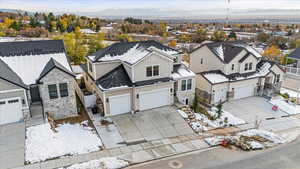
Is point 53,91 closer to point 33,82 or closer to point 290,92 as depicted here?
point 33,82

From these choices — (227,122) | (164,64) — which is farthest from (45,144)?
(227,122)

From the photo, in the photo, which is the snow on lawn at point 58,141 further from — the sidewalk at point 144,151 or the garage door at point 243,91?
the garage door at point 243,91

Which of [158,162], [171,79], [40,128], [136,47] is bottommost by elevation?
[158,162]

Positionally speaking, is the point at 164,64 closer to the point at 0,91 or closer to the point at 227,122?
the point at 227,122

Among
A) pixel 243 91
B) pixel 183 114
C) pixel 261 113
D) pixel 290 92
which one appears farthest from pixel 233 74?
pixel 290 92

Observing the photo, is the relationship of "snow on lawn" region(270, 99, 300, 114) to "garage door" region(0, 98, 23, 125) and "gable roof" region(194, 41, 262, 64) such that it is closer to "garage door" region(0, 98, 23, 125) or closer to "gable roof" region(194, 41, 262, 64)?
"gable roof" region(194, 41, 262, 64)

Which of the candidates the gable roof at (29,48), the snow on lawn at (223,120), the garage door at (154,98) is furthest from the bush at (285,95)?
the gable roof at (29,48)
